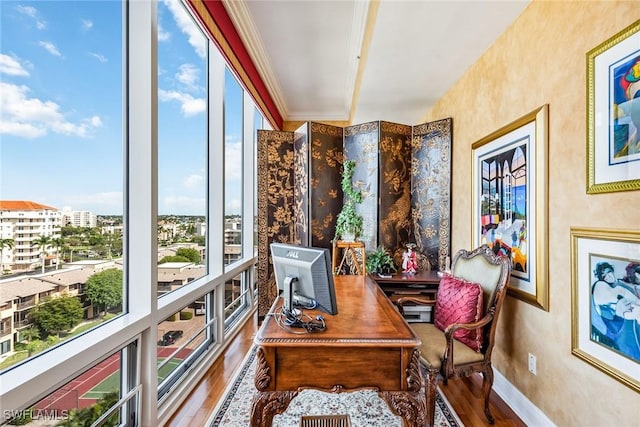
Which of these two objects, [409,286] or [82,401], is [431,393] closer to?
[409,286]

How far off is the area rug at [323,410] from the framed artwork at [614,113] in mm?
1716

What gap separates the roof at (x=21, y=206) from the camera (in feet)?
3.83

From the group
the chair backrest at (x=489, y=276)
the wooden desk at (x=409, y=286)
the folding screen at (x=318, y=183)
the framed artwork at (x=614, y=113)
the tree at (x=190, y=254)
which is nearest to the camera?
the framed artwork at (x=614, y=113)

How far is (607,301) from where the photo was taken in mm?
1415

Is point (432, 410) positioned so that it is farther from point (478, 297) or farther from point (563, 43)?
point (563, 43)

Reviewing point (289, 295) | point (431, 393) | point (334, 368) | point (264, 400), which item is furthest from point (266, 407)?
point (431, 393)

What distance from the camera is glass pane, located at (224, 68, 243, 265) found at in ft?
11.0

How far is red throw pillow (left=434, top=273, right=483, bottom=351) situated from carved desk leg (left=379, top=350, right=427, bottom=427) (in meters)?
0.87

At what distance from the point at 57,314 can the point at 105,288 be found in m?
0.28

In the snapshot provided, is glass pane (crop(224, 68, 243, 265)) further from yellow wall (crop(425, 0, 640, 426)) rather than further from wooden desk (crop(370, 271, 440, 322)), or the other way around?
yellow wall (crop(425, 0, 640, 426))

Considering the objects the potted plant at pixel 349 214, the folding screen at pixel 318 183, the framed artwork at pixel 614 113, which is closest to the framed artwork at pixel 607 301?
the framed artwork at pixel 614 113

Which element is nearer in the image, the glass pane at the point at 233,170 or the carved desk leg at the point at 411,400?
the carved desk leg at the point at 411,400

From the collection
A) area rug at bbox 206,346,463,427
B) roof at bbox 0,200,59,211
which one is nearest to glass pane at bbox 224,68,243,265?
area rug at bbox 206,346,463,427

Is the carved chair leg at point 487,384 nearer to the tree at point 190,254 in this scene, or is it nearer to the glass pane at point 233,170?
the tree at point 190,254
